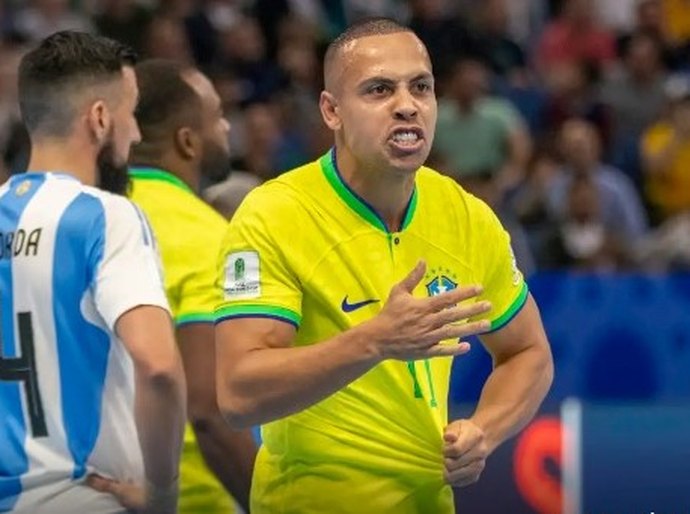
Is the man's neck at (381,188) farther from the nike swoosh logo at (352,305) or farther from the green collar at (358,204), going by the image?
the nike swoosh logo at (352,305)

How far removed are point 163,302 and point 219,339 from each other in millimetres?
207

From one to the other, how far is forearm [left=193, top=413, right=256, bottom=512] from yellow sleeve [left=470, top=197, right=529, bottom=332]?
1.08 m

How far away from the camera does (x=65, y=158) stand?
5.27 metres

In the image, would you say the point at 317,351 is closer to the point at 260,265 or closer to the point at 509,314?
the point at 260,265

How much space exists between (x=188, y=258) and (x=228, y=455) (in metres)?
0.64

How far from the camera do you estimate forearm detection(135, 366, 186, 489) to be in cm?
495

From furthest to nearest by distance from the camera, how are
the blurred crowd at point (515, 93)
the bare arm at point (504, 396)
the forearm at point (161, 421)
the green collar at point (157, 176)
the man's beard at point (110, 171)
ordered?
the blurred crowd at point (515, 93)
the green collar at point (157, 176)
the man's beard at point (110, 171)
the forearm at point (161, 421)
the bare arm at point (504, 396)

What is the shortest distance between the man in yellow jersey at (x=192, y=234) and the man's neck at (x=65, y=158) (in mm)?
625

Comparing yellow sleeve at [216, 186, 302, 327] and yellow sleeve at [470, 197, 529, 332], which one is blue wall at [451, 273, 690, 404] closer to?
yellow sleeve at [470, 197, 529, 332]

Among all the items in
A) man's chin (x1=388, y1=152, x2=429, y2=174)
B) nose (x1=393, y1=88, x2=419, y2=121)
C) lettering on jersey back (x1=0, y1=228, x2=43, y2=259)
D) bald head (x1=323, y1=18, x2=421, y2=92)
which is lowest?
lettering on jersey back (x1=0, y1=228, x2=43, y2=259)

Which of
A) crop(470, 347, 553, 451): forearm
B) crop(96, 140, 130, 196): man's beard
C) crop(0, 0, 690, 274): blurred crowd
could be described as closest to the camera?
crop(470, 347, 553, 451): forearm

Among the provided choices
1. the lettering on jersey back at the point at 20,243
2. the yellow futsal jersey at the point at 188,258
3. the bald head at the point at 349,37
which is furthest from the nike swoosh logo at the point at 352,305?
the yellow futsal jersey at the point at 188,258

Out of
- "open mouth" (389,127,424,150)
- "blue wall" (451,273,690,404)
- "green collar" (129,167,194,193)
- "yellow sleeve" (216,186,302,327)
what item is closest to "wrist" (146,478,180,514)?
"yellow sleeve" (216,186,302,327)

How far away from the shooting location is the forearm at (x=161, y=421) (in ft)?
16.3
